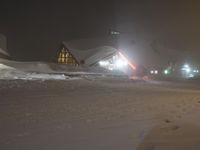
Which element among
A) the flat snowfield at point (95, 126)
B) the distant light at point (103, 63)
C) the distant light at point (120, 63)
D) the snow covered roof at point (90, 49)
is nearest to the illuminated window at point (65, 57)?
the snow covered roof at point (90, 49)

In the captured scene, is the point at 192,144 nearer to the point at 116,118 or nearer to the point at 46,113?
the point at 116,118

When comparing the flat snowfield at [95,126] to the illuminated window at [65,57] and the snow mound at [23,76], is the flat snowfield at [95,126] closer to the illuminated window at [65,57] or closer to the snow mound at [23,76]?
the snow mound at [23,76]

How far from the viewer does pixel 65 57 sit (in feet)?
140

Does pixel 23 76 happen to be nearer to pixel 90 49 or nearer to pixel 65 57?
pixel 65 57

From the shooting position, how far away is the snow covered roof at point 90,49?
127 feet

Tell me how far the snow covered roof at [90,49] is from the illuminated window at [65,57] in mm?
619

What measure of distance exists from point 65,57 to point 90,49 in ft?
13.3

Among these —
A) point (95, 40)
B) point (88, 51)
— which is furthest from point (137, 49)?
point (88, 51)

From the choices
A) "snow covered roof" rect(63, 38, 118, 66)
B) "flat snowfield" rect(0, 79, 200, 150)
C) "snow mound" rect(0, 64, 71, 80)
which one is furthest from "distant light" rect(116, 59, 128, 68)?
"flat snowfield" rect(0, 79, 200, 150)

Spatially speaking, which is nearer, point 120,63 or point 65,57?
point 120,63

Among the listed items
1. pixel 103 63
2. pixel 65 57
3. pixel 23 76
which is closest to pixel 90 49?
pixel 65 57

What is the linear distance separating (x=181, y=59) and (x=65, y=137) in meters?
50.7

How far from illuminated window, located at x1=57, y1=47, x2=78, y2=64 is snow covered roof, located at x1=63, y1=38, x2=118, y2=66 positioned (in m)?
0.62

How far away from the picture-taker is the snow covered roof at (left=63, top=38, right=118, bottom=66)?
3878cm
